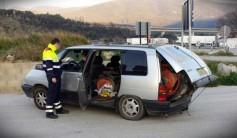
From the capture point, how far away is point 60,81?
6.30 meters

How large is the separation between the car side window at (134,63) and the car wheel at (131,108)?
0.50 m

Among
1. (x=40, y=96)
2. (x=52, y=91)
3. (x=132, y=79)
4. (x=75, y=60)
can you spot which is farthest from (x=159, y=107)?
(x=40, y=96)

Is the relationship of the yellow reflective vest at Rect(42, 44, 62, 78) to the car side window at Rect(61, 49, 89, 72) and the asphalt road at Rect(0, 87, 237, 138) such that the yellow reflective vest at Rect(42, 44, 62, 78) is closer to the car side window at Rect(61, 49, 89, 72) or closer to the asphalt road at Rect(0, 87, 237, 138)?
the car side window at Rect(61, 49, 89, 72)

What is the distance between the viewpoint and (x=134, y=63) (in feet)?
19.6

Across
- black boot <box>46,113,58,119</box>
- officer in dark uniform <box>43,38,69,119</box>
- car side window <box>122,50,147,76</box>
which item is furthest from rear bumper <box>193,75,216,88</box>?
black boot <box>46,113,58,119</box>

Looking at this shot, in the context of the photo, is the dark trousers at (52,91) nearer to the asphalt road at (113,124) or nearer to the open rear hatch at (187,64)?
the asphalt road at (113,124)

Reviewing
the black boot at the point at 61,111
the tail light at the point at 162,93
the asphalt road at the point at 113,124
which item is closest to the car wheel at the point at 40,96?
the asphalt road at the point at 113,124

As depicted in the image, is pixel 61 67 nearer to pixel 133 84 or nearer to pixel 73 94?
pixel 73 94

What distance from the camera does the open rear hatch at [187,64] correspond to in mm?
5574

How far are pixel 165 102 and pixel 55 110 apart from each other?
7.95 feet

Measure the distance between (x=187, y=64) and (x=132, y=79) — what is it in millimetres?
1087

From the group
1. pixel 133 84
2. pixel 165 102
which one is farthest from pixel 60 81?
pixel 165 102

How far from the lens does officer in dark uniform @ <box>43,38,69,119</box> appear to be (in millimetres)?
6020

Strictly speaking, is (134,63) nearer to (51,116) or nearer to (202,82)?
(202,82)
